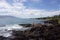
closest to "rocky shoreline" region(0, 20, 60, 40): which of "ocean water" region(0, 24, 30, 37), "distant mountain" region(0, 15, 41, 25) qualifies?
"ocean water" region(0, 24, 30, 37)

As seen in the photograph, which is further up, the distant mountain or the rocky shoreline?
the distant mountain

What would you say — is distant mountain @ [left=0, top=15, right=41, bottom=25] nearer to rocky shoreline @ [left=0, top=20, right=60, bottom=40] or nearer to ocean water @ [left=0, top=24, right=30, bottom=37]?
ocean water @ [left=0, top=24, right=30, bottom=37]

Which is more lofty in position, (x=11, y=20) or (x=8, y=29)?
(x=11, y=20)

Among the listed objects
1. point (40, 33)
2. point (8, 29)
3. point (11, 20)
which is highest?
point (11, 20)

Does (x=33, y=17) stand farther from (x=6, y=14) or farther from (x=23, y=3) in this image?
(x=6, y=14)

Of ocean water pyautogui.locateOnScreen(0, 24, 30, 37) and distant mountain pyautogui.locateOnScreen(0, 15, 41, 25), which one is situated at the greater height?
distant mountain pyautogui.locateOnScreen(0, 15, 41, 25)

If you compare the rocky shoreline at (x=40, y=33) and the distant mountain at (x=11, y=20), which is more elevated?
the distant mountain at (x=11, y=20)

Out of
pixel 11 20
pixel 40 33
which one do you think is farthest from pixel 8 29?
pixel 40 33

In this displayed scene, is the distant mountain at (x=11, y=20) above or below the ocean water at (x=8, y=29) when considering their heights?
above

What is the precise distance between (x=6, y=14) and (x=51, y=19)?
1.10 meters

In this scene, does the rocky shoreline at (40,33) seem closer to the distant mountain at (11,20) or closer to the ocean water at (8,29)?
the ocean water at (8,29)

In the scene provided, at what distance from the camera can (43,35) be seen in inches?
120

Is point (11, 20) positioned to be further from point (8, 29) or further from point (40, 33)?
point (40, 33)

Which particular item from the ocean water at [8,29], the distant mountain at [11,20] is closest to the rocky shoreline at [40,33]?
the ocean water at [8,29]
